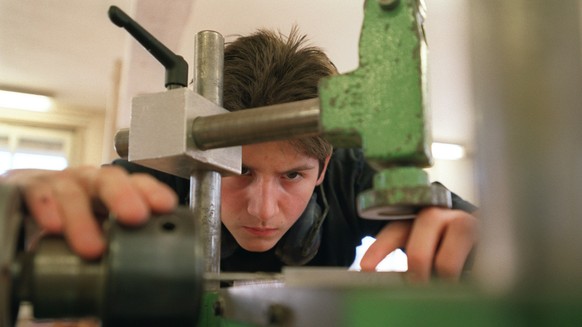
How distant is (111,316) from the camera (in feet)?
0.99

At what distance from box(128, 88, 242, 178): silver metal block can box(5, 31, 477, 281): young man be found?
142 millimetres

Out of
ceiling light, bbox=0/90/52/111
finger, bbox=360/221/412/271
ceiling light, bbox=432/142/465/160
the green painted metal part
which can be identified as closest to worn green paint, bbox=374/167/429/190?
the green painted metal part

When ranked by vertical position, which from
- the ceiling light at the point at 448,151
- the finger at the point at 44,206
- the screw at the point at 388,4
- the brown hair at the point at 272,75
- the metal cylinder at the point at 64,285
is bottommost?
the metal cylinder at the point at 64,285

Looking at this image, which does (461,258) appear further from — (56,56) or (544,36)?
(56,56)

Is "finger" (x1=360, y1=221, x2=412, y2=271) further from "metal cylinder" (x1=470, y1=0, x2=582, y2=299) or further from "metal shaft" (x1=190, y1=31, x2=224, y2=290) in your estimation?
"metal cylinder" (x1=470, y1=0, x2=582, y2=299)

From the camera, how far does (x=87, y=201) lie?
367mm

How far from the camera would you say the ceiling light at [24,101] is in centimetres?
352

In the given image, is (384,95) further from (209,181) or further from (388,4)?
(209,181)

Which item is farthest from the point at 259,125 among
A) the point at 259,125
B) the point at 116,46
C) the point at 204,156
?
the point at 116,46

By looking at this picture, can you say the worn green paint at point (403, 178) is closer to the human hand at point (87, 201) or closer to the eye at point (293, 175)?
the human hand at point (87, 201)

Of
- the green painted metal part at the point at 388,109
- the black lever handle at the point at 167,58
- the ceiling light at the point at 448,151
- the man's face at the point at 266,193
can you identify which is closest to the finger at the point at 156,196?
the green painted metal part at the point at 388,109

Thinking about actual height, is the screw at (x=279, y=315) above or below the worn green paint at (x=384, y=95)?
below

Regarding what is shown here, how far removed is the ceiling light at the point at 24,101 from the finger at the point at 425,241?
365 cm

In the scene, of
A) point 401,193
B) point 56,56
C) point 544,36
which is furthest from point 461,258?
point 56,56
